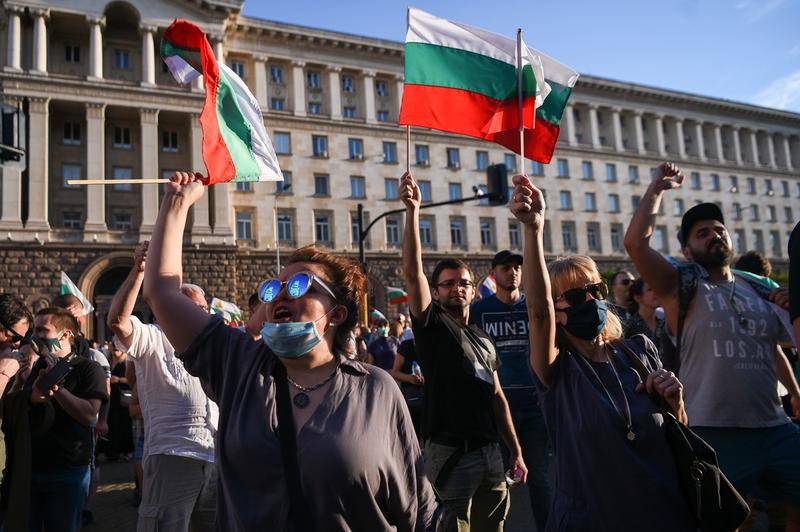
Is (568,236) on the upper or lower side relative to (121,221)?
lower

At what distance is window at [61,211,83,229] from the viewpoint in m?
30.8

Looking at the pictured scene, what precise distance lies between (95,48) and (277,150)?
1046cm

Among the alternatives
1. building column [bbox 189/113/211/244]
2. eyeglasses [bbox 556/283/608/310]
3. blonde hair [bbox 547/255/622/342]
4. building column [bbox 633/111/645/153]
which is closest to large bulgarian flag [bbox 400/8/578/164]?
blonde hair [bbox 547/255/622/342]

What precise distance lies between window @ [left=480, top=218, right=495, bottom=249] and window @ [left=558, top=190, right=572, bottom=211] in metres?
6.39

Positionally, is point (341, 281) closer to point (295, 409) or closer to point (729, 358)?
point (295, 409)

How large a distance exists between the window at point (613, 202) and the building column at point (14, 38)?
124 ft

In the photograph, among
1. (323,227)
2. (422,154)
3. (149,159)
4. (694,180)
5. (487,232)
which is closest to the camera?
(149,159)

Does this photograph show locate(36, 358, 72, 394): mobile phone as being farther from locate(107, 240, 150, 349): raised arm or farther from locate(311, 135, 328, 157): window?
locate(311, 135, 328, 157): window

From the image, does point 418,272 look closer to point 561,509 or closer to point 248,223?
point 561,509

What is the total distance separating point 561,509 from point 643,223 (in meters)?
1.46

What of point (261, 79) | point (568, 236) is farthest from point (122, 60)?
point (568, 236)

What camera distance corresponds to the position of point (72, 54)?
32000 mm

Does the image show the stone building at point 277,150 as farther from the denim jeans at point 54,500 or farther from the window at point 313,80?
the denim jeans at point 54,500

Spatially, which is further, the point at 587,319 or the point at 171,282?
the point at 587,319
